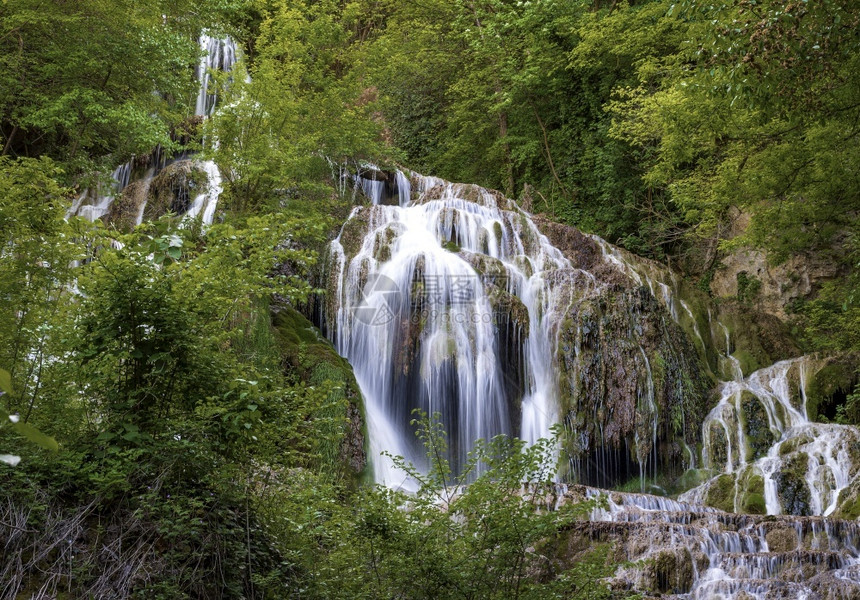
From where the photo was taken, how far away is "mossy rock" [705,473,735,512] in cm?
1045

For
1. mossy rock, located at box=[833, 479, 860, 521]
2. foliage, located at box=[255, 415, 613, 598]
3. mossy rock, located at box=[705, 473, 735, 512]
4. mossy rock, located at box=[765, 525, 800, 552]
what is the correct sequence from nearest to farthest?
1. foliage, located at box=[255, 415, 613, 598]
2. mossy rock, located at box=[765, 525, 800, 552]
3. mossy rock, located at box=[833, 479, 860, 521]
4. mossy rock, located at box=[705, 473, 735, 512]

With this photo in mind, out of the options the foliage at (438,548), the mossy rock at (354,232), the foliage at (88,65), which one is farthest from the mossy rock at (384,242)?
the foliage at (438,548)

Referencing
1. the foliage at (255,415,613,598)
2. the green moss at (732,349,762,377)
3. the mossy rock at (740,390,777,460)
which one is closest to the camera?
the foliage at (255,415,613,598)

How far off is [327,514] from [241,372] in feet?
4.06

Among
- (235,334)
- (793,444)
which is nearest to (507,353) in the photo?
(793,444)

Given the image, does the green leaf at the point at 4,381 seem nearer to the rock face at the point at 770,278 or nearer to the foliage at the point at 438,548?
the foliage at the point at 438,548

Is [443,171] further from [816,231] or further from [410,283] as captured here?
[816,231]

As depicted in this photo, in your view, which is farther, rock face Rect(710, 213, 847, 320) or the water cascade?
rock face Rect(710, 213, 847, 320)

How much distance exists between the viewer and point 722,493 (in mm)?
10672

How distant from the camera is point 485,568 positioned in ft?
12.7

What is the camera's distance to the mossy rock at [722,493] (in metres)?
10.5

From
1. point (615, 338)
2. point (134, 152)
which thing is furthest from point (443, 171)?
point (615, 338)

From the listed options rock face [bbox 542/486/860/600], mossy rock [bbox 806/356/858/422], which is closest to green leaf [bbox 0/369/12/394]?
rock face [bbox 542/486/860/600]

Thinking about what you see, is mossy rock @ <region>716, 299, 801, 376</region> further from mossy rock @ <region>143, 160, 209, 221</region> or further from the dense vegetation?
mossy rock @ <region>143, 160, 209, 221</region>
